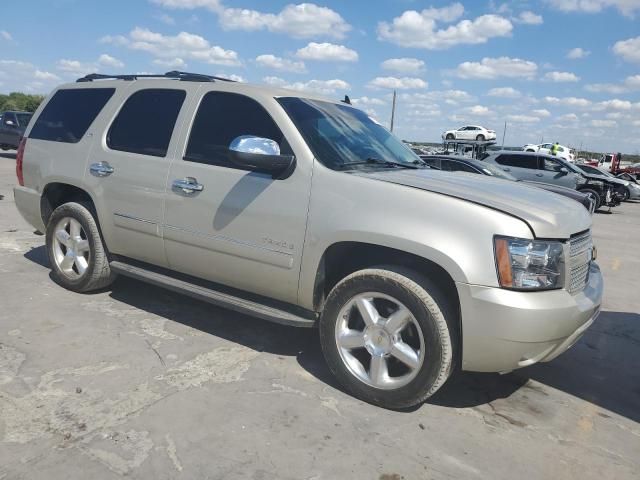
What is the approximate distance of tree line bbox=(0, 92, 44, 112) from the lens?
71.6m

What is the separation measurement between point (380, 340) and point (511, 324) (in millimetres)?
772

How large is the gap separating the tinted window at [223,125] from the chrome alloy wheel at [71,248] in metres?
1.51

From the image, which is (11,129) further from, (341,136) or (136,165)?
(341,136)

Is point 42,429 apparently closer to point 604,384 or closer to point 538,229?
point 538,229

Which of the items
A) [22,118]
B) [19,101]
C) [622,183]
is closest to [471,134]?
[622,183]

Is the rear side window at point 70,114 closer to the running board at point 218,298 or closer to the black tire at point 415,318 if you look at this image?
the running board at point 218,298

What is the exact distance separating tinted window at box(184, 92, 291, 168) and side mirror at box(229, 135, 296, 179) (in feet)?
0.84

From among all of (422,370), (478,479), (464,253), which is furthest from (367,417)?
(464,253)

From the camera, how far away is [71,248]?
192 inches

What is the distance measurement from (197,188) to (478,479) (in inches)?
100

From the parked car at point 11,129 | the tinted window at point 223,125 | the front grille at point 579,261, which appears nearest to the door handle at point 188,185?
the tinted window at point 223,125

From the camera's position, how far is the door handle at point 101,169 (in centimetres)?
442

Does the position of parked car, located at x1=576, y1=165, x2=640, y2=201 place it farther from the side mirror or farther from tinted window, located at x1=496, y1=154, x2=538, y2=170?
the side mirror

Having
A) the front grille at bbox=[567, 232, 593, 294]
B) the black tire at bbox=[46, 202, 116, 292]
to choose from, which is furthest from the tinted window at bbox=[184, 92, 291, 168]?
the front grille at bbox=[567, 232, 593, 294]
